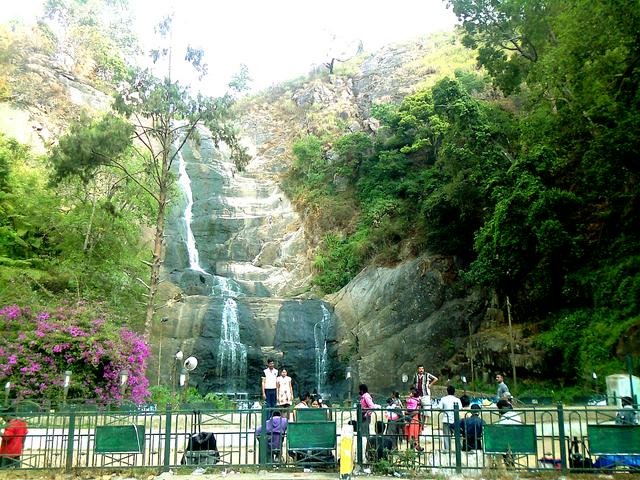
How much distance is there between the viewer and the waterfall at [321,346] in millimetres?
28438

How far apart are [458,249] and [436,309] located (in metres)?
3.81

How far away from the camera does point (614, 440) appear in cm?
841

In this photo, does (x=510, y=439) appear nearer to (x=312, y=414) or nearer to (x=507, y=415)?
(x=507, y=415)

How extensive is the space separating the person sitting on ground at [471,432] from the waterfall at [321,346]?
62.7ft

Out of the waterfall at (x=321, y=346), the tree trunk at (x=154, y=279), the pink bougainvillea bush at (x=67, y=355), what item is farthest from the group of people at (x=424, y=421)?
the waterfall at (x=321, y=346)

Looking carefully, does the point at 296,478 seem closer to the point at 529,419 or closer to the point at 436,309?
the point at 529,419

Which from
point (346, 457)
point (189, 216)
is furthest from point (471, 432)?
point (189, 216)

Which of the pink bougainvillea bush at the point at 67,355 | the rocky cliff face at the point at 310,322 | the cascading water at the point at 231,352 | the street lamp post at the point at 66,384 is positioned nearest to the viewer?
the street lamp post at the point at 66,384

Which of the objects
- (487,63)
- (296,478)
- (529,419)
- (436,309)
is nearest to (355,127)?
(487,63)

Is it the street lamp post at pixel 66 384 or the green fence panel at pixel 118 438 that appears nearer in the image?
the green fence panel at pixel 118 438

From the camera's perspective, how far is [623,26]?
630 inches

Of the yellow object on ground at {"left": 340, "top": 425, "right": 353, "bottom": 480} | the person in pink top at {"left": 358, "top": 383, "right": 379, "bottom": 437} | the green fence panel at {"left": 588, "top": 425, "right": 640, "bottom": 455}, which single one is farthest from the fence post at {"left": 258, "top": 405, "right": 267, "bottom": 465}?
the green fence panel at {"left": 588, "top": 425, "right": 640, "bottom": 455}

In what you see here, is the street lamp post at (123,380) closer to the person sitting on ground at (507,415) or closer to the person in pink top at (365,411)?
the person in pink top at (365,411)

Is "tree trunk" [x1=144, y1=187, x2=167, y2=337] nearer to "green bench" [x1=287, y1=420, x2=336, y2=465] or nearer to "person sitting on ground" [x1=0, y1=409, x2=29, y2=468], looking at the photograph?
"person sitting on ground" [x1=0, y1=409, x2=29, y2=468]
